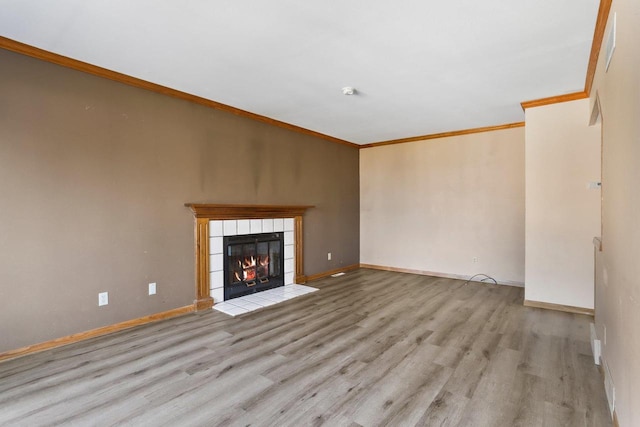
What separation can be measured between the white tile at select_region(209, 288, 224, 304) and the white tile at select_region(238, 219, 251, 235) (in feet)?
2.57

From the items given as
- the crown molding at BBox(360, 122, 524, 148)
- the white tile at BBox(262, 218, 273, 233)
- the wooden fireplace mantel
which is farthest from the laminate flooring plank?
the crown molding at BBox(360, 122, 524, 148)

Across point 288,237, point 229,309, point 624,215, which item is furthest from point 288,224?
point 624,215

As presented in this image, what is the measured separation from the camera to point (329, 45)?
8.30ft

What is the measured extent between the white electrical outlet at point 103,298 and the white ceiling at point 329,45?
2.15 meters

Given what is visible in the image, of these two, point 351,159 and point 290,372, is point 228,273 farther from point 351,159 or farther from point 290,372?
point 351,159

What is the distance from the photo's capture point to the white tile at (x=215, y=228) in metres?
3.89

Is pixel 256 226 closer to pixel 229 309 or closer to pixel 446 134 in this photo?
pixel 229 309

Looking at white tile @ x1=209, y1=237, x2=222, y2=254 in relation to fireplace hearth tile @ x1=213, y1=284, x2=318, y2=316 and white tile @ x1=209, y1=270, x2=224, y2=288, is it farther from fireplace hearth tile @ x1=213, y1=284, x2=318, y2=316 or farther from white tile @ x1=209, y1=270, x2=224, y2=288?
fireplace hearth tile @ x1=213, y1=284, x2=318, y2=316

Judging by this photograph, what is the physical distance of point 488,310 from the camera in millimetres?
3729

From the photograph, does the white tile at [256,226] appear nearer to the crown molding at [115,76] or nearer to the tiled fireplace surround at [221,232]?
the tiled fireplace surround at [221,232]

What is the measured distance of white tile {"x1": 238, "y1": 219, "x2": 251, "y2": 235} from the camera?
13.9 feet

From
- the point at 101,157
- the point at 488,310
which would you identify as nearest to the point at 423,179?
the point at 488,310

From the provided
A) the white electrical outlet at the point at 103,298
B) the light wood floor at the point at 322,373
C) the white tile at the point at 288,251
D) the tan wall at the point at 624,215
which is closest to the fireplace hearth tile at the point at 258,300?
the light wood floor at the point at 322,373

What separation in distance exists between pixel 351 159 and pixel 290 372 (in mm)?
4780
